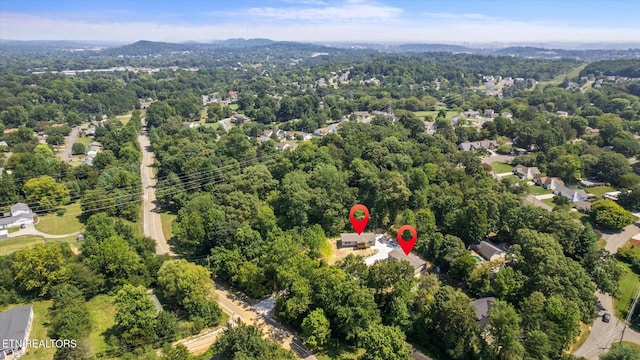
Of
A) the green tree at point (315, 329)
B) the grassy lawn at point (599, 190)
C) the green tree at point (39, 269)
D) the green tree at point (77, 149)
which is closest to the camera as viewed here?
the green tree at point (315, 329)

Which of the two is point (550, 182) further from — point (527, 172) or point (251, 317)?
point (251, 317)

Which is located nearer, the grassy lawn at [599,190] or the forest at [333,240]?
the forest at [333,240]

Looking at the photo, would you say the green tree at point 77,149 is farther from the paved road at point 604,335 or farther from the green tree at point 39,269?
the paved road at point 604,335

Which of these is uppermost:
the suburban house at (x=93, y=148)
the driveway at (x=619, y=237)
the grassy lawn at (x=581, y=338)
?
the suburban house at (x=93, y=148)

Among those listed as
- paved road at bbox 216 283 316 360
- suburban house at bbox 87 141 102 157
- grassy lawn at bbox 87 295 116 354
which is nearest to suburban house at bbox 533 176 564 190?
paved road at bbox 216 283 316 360

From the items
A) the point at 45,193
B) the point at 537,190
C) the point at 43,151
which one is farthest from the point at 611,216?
the point at 43,151

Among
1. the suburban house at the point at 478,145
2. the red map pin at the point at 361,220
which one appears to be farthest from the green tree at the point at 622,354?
the suburban house at the point at 478,145
